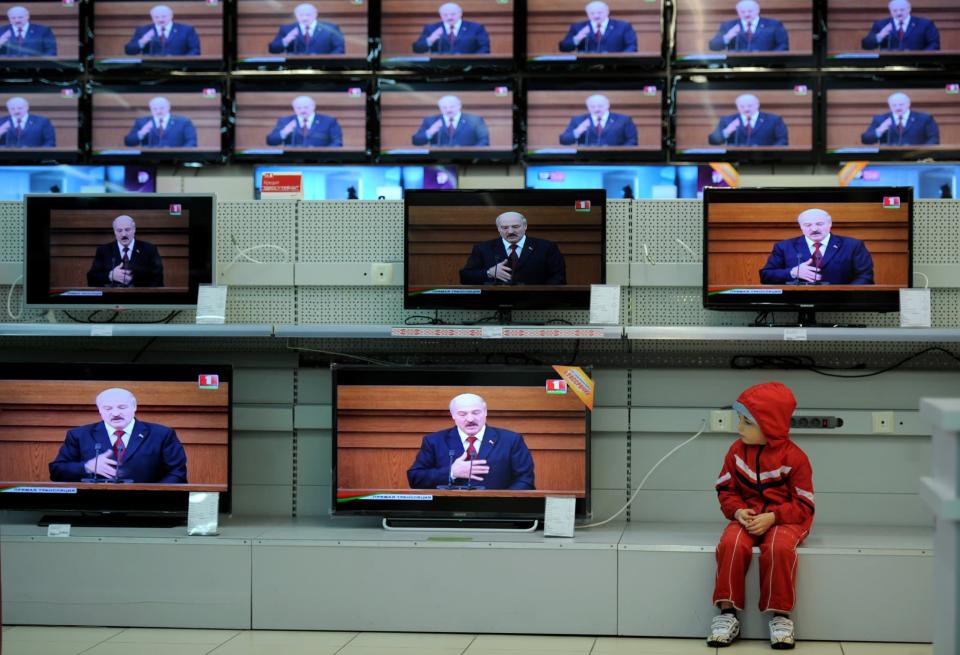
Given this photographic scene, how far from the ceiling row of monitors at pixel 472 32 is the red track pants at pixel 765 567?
2.99 m

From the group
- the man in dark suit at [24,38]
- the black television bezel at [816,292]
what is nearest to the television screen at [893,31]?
the black television bezel at [816,292]

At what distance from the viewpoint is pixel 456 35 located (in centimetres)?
598

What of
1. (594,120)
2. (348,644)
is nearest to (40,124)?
(594,120)

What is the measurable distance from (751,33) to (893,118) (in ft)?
2.80

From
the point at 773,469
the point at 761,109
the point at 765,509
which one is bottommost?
the point at 765,509

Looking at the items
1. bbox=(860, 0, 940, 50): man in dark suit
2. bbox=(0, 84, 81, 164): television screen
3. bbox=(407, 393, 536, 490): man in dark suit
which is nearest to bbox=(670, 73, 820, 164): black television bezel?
bbox=(860, 0, 940, 50): man in dark suit

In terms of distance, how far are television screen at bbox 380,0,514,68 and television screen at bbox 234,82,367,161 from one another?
12.8 inches

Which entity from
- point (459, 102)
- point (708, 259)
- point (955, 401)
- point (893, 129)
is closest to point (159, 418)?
point (708, 259)

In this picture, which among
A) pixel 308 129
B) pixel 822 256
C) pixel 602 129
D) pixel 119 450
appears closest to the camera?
pixel 822 256

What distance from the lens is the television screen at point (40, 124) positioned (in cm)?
614

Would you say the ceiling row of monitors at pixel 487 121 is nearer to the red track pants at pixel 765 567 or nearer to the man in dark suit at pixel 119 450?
the man in dark suit at pixel 119 450

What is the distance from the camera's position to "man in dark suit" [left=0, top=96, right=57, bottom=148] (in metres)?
6.15

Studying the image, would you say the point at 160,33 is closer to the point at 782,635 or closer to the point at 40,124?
the point at 40,124

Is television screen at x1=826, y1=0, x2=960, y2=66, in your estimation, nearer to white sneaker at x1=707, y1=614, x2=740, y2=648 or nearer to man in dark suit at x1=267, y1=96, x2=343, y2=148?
man in dark suit at x1=267, y1=96, x2=343, y2=148
